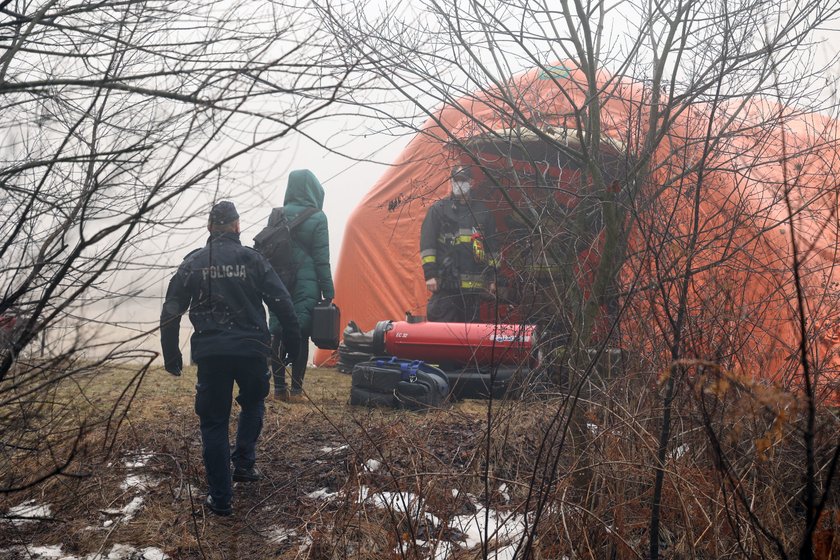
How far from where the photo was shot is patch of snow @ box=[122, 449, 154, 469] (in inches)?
196

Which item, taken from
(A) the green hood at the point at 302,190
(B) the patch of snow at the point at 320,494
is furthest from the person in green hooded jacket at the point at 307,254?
(B) the patch of snow at the point at 320,494

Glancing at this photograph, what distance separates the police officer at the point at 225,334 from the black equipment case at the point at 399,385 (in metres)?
1.78

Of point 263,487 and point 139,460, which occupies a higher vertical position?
point 139,460

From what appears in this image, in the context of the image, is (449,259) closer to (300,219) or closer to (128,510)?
(300,219)

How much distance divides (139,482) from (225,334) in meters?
1.04

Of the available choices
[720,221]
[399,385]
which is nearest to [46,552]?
[399,385]

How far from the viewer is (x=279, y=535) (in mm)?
4020

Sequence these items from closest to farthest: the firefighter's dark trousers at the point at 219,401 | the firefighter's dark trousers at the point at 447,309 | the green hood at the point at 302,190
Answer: the firefighter's dark trousers at the point at 219,401 → the green hood at the point at 302,190 → the firefighter's dark trousers at the point at 447,309

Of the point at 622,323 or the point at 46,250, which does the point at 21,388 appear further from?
the point at 622,323

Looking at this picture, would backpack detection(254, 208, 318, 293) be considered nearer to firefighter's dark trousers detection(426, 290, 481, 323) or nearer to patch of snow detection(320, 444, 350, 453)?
firefighter's dark trousers detection(426, 290, 481, 323)

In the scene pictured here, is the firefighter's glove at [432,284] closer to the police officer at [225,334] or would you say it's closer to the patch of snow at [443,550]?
the police officer at [225,334]

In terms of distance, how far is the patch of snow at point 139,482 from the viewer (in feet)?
15.2

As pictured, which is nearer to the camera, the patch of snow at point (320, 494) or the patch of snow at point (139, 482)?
the patch of snow at point (320, 494)

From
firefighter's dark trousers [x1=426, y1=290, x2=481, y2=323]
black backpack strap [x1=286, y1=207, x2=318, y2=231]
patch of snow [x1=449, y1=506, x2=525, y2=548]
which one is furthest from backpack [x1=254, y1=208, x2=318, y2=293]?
patch of snow [x1=449, y1=506, x2=525, y2=548]
